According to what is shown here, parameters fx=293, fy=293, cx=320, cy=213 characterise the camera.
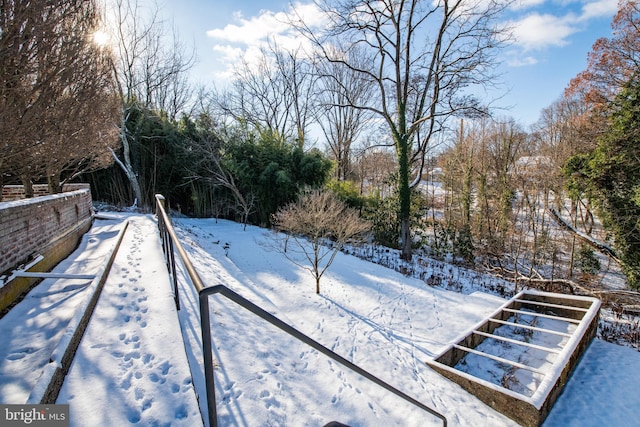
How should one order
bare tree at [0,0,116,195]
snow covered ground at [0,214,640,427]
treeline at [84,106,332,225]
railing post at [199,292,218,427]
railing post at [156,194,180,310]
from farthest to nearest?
treeline at [84,106,332,225]
bare tree at [0,0,116,195]
railing post at [156,194,180,310]
snow covered ground at [0,214,640,427]
railing post at [199,292,218,427]

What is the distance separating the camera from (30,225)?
405 cm

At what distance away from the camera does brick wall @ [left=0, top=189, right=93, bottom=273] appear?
3.42 m

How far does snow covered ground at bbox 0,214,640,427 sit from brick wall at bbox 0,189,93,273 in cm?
73

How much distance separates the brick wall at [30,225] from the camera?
11.2ft

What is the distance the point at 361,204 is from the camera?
1524 cm

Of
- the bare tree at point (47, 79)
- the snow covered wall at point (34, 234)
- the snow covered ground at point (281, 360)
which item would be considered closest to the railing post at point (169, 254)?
the snow covered ground at point (281, 360)

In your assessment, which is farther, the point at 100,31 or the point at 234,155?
the point at 234,155

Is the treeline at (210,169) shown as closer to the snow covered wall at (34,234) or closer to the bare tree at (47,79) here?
the snow covered wall at (34,234)

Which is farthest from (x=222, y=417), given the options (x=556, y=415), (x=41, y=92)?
(x=41, y=92)

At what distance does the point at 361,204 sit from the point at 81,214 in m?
11.4

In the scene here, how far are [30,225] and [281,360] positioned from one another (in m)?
3.92

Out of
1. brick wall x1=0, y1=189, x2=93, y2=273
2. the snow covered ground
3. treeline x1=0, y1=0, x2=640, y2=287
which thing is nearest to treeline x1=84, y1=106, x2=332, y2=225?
treeline x1=0, y1=0, x2=640, y2=287

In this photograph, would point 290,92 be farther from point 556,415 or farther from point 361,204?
point 556,415

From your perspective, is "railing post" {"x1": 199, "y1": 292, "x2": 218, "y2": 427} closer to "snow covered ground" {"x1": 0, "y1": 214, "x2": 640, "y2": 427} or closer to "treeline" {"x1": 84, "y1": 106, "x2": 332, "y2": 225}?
"snow covered ground" {"x1": 0, "y1": 214, "x2": 640, "y2": 427}
